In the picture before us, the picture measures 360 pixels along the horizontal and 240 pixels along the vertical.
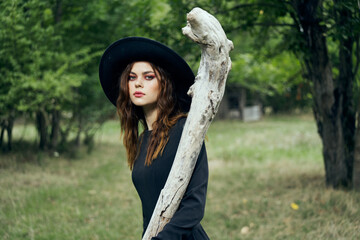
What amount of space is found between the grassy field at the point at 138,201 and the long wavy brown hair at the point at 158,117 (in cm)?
259

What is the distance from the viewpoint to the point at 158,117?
198 cm

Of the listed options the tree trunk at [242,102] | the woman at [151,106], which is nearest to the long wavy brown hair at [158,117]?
the woman at [151,106]

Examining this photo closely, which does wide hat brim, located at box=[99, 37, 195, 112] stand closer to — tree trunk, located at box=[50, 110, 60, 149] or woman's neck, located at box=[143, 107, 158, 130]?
woman's neck, located at box=[143, 107, 158, 130]

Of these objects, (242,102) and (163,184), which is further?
(242,102)

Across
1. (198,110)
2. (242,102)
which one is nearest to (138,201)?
(198,110)

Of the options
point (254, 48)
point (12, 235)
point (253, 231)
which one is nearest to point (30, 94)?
point (12, 235)

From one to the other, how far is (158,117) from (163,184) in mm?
371

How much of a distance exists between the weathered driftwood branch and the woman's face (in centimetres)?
33

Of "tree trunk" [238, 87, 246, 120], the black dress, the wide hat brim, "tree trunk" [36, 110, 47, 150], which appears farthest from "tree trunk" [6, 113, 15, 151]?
"tree trunk" [238, 87, 246, 120]

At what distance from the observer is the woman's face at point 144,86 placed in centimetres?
196

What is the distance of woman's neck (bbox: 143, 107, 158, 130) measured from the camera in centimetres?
204

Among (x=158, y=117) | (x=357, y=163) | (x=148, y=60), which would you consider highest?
(x=148, y=60)

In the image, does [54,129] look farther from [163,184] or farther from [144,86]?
[163,184]

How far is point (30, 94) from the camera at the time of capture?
7.04 m
